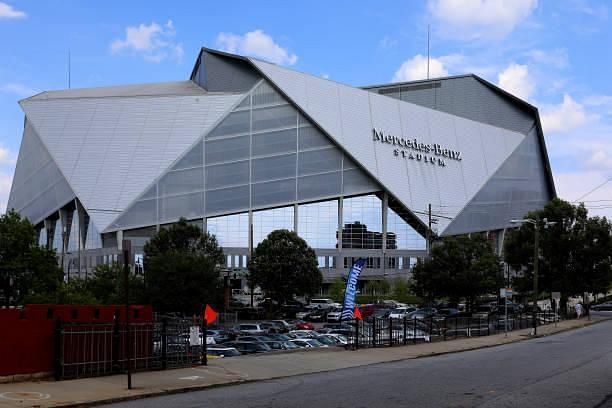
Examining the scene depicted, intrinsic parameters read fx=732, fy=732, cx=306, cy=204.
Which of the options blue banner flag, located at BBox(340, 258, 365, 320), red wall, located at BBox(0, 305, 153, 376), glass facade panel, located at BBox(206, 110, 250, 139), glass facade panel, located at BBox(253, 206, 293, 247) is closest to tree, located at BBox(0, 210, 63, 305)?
blue banner flag, located at BBox(340, 258, 365, 320)

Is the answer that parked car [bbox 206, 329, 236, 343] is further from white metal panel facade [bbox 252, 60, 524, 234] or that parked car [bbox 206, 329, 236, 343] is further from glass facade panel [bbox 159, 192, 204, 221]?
white metal panel facade [bbox 252, 60, 524, 234]

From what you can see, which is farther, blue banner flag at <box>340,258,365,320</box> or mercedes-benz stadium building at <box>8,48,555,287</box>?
mercedes-benz stadium building at <box>8,48,555,287</box>

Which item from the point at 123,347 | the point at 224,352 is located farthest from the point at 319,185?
the point at 123,347

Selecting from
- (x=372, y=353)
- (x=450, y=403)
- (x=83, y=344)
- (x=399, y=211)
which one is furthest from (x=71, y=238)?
(x=450, y=403)

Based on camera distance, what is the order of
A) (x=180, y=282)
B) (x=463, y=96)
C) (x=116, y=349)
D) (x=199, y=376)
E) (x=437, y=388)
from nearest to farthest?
(x=437, y=388)
(x=116, y=349)
(x=199, y=376)
(x=180, y=282)
(x=463, y=96)

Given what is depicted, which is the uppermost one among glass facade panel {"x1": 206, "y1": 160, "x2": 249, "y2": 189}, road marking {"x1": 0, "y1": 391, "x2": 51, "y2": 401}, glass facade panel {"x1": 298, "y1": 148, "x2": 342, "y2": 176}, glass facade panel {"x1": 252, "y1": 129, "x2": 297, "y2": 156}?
glass facade panel {"x1": 252, "y1": 129, "x2": 297, "y2": 156}

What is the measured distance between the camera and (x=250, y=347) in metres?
31.4

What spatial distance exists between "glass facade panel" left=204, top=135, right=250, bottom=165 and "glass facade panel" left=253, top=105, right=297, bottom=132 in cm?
229

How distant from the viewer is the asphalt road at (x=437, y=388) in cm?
1540

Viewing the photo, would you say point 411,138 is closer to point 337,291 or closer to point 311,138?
point 311,138

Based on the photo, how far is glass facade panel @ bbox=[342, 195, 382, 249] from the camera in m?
92.8

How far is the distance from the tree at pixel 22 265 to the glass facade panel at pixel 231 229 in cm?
3402

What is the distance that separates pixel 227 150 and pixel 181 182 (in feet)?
21.5

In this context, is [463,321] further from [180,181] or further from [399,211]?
[399,211]
